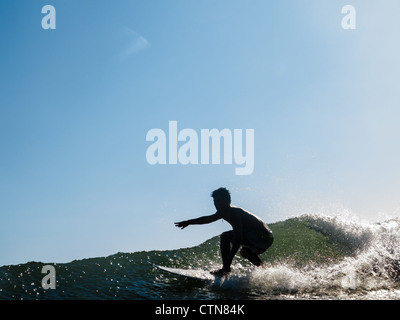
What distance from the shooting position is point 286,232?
15.0 meters

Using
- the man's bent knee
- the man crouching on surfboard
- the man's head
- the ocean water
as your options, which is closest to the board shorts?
the man crouching on surfboard

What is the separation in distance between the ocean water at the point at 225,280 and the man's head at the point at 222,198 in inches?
60.5

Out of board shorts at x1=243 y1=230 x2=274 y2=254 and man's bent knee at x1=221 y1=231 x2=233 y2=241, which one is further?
board shorts at x1=243 y1=230 x2=274 y2=254

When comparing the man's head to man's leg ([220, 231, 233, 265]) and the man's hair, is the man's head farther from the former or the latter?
man's leg ([220, 231, 233, 265])

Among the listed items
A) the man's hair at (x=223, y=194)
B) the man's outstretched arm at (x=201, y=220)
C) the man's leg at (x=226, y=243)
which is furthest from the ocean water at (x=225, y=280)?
the man's hair at (x=223, y=194)

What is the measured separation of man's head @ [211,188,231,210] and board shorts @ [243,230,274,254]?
933mm

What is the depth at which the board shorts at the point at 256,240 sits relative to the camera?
25.0 ft

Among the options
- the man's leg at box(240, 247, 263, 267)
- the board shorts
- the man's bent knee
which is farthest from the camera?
the man's leg at box(240, 247, 263, 267)

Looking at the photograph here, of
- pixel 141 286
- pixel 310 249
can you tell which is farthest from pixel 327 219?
pixel 141 286

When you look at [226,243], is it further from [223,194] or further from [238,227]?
[223,194]

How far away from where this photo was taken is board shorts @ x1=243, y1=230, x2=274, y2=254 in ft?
25.0

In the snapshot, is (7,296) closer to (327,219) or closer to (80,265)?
(80,265)

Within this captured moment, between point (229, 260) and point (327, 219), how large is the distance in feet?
35.6
